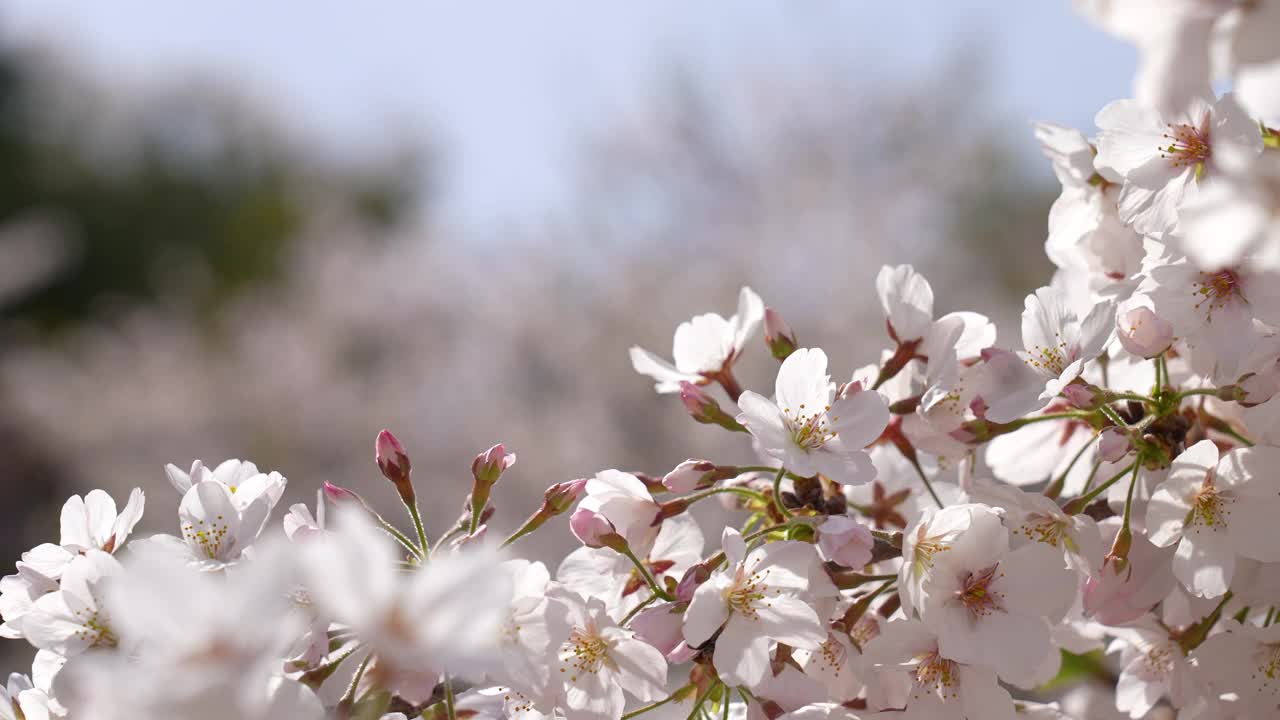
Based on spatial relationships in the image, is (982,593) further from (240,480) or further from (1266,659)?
(240,480)

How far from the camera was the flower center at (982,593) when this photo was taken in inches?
23.7

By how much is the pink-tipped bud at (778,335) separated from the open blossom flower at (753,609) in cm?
20

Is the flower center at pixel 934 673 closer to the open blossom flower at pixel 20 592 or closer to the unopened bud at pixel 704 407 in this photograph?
the unopened bud at pixel 704 407

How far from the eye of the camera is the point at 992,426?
658mm

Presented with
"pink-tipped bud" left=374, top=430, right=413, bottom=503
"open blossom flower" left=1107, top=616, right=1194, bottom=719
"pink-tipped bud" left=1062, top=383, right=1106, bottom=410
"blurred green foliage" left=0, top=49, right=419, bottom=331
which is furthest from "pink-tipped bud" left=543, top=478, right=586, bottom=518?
"blurred green foliage" left=0, top=49, right=419, bottom=331

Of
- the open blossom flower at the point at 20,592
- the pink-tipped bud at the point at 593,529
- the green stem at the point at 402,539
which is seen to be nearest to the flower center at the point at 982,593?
the pink-tipped bud at the point at 593,529

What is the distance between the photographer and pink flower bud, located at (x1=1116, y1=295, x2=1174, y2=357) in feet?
1.96

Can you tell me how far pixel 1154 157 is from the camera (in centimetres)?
64

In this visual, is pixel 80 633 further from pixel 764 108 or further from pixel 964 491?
pixel 764 108

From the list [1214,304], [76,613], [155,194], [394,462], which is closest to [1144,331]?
[1214,304]

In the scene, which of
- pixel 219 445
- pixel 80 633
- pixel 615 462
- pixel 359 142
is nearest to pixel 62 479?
pixel 219 445

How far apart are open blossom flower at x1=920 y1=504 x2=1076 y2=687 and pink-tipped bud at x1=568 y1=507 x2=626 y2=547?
189mm

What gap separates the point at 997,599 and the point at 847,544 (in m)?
0.11

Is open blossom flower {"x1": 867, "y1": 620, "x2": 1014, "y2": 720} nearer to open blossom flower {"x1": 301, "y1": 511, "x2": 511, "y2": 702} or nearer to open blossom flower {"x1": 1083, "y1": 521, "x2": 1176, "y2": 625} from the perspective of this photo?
open blossom flower {"x1": 1083, "y1": 521, "x2": 1176, "y2": 625}
